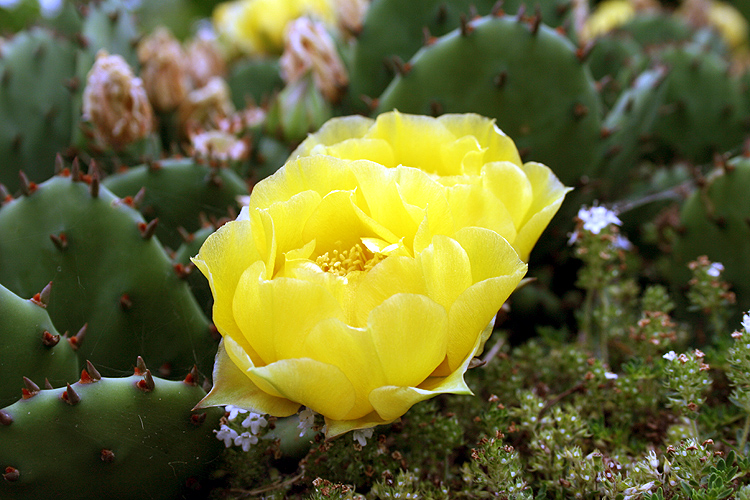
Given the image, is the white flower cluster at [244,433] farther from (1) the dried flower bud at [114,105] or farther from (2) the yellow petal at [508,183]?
(1) the dried flower bud at [114,105]

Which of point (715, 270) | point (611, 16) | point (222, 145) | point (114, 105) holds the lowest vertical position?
point (611, 16)

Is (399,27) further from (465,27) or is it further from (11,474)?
(11,474)

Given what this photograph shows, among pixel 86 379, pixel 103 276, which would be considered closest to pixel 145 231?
pixel 103 276

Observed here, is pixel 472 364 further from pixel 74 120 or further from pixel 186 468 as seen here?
pixel 74 120

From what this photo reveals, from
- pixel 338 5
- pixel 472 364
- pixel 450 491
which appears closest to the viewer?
pixel 472 364

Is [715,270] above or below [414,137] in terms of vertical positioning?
below

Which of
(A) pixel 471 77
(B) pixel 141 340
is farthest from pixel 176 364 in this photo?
(A) pixel 471 77

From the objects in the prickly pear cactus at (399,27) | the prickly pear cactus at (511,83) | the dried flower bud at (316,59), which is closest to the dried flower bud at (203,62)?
the dried flower bud at (316,59)
